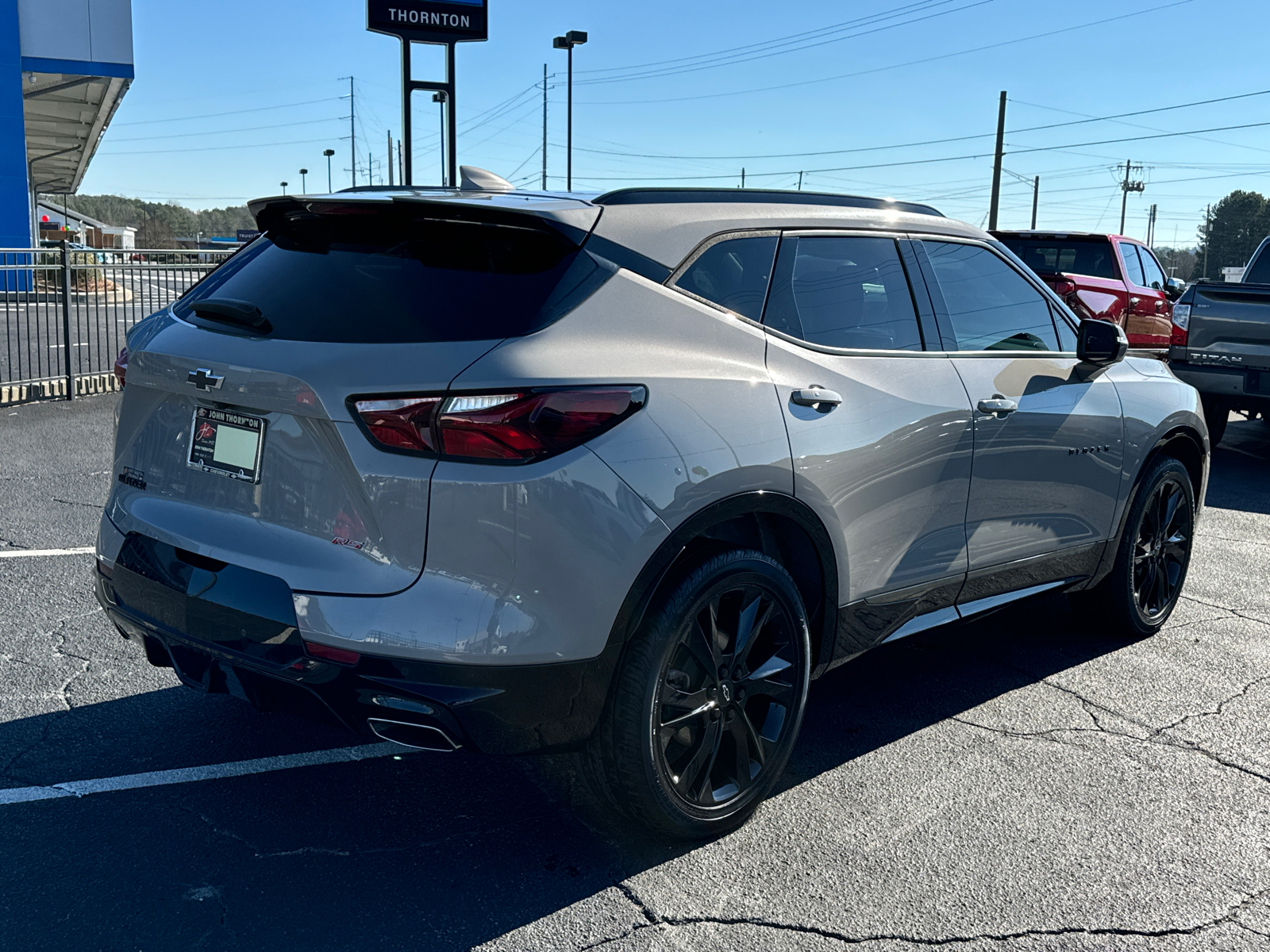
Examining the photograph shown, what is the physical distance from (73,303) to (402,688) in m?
10.6

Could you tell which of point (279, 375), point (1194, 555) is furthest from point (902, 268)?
point (1194, 555)

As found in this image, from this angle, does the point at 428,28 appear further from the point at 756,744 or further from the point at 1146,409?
the point at 756,744

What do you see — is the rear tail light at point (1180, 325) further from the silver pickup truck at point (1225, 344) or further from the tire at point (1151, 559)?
the tire at point (1151, 559)

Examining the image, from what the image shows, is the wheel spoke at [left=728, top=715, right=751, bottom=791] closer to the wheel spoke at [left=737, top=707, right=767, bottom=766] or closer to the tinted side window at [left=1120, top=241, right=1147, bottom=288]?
the wheel spoke at [left=737, top=707, right=767, bottom=766]

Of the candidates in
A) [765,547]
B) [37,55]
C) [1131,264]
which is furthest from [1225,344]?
[37,55]

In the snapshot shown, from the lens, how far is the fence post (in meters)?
11.6

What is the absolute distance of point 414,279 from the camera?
9.73 feet

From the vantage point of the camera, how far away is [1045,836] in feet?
11.0

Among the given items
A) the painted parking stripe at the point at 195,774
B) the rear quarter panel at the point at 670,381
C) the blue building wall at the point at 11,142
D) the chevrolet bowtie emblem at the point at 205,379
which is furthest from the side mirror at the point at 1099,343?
the blue building wall at the point at 11,142

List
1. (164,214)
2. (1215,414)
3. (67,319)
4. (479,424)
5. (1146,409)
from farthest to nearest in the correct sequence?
1. (164,214)
2. (67,319)
3. (1215,414)
4. (1146,409)
5. (479,424)

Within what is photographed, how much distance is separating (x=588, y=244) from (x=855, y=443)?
1037 millimetres

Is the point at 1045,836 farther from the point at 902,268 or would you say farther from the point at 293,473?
the point at 293,473

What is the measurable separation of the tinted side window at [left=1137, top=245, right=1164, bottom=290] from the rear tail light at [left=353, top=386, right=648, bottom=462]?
13.9m

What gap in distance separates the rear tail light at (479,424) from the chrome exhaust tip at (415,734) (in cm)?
66
